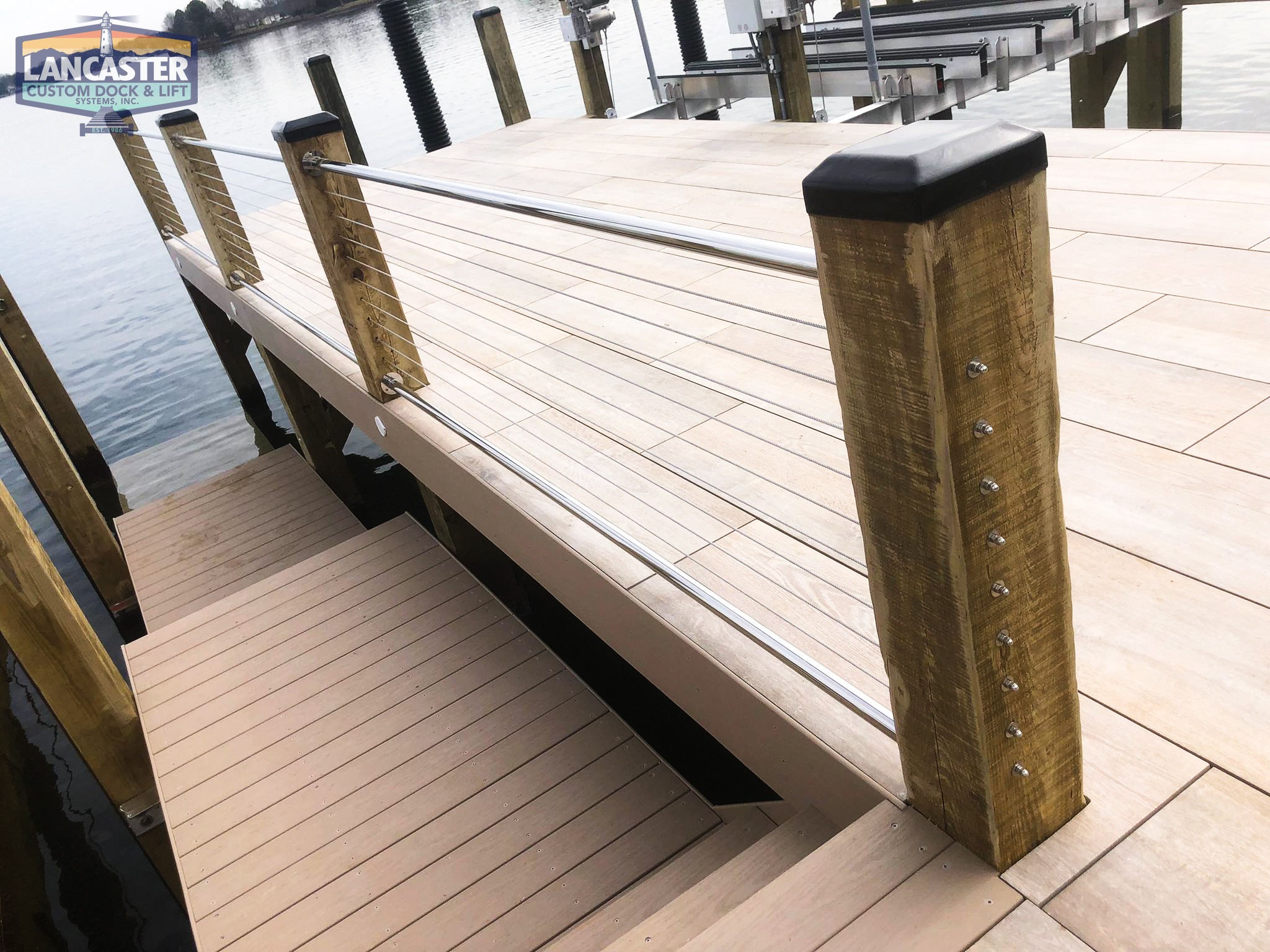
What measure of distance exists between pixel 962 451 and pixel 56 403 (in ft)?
20.1

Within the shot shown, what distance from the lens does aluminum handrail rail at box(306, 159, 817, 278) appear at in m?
0.94

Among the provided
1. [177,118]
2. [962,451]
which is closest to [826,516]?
[962,451]

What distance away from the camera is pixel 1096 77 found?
5.60 meters

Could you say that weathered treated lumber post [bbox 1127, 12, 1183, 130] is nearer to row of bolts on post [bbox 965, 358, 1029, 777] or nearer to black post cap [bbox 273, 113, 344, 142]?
black post cap [bbox 273, 113, 344, 142]

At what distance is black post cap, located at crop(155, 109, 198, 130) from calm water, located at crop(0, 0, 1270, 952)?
2.56m

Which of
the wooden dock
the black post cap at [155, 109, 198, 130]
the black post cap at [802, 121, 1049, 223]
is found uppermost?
the black post cap at [155, 109, 198, 130]

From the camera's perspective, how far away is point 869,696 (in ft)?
4.20

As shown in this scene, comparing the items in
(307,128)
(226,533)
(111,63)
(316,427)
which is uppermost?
(111,63)

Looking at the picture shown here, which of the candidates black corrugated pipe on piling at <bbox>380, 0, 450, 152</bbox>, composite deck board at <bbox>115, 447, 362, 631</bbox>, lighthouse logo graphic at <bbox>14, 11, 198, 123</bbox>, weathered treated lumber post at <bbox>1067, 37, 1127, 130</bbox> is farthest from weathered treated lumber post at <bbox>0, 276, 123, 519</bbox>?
lighthouse logo graphic at <bbox>14, 11, 198, 123</bbox>

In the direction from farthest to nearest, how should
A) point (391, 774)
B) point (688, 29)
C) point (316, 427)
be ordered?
point (688, 29)
point (316, 427)
point (391, 774)

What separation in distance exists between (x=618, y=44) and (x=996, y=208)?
16.1 metres

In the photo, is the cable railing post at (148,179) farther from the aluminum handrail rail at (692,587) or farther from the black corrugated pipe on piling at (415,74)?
the aluminum handrail rail at (692,587)

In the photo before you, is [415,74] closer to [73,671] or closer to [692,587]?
[73,671]

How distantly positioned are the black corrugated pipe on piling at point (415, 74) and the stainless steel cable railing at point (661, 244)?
13.5 feet
